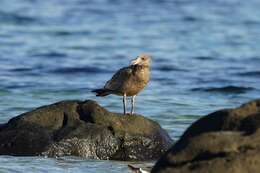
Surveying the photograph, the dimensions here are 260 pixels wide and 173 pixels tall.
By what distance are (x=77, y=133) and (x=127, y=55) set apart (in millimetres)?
12328

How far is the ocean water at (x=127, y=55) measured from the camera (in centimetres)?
1544

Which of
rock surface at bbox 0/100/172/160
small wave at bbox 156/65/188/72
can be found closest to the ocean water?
small wave at bbox 156/65/188/72

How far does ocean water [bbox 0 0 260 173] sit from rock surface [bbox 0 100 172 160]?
18 cm

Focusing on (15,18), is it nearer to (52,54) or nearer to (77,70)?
(52,54)

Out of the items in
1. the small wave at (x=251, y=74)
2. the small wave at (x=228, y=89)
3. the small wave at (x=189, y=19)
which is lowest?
the small wave at (x=228, y=89)

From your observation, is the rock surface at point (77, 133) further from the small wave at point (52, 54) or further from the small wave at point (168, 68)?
the small wave at point (52, 54)

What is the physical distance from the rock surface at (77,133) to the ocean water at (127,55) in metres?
0.18

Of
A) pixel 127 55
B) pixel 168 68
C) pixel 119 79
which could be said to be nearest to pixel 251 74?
pixel 168 68

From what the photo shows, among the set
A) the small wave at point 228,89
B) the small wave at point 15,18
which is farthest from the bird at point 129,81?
the small wave at point 15,18

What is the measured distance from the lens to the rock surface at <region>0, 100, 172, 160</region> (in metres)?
10.8

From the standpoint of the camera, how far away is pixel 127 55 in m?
23.0

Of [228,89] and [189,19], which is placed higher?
[189,19]

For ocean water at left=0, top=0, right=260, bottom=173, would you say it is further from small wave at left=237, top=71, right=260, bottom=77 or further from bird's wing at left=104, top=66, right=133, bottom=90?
bird's wing at left=104, top=66, right=133, bottom=90

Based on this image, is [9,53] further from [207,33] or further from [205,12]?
[205,12]
